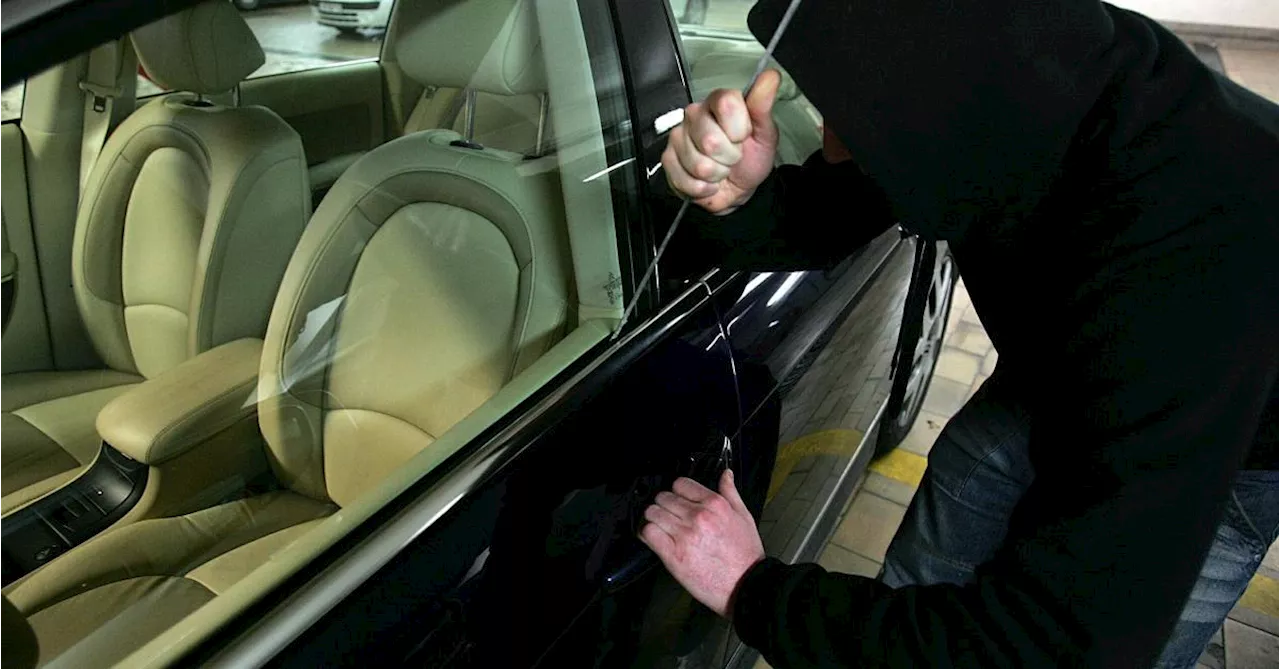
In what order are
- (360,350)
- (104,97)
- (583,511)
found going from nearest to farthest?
(583,511) < (360,350) < (104,97)

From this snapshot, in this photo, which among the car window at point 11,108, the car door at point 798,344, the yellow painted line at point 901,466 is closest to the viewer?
the car window at point 11,108

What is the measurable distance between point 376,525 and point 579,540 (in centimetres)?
23

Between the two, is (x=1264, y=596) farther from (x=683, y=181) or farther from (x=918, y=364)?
A: (x=683, y=181)

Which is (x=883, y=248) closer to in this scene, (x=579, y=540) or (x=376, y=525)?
(x=579, y=540)

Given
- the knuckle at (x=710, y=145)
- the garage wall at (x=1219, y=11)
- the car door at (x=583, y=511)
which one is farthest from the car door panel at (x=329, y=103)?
the garage wall at (x=1219, y=11)

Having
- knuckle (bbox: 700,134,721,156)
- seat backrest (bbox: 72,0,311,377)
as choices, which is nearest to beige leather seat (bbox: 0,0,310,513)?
seat backrest (bbox: 72,0,311,377)

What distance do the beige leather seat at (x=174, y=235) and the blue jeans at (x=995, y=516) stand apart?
3.48 feet

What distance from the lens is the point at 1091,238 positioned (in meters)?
0.74

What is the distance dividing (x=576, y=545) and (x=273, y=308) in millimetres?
639

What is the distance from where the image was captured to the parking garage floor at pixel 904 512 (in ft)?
6.85

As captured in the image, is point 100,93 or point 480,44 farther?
point 100,93

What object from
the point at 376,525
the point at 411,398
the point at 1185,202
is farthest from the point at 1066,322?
the point at 411,398

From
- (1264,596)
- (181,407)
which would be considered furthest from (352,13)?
(1264,596)

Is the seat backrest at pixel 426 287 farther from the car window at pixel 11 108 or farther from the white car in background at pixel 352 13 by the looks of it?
the car window at pixel 11 108
